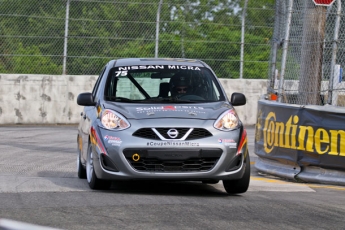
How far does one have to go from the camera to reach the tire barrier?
1101 centimetres

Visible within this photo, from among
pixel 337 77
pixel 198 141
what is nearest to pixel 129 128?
pixel 198 141

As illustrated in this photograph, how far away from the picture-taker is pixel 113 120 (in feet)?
29.7

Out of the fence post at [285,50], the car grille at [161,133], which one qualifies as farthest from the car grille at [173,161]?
the fence post at [285,50]

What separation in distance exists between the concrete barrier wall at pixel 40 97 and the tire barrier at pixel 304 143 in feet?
36.6

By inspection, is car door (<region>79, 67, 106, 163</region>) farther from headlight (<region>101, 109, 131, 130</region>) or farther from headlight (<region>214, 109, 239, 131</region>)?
headlight (<region>214, 109, 239, 131</region>)

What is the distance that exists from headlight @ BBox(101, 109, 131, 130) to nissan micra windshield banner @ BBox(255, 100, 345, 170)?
330cm

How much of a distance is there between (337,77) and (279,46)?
7.04 ft

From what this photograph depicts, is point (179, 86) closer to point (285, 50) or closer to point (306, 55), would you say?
point (285, 50)

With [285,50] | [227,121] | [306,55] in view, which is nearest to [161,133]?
[227,121]

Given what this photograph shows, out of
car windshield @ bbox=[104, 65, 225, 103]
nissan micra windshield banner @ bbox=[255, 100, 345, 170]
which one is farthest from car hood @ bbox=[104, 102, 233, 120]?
nissan micra windshield banner @ bbox=[255, 100, 345, 170]

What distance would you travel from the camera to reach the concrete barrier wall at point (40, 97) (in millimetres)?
22594

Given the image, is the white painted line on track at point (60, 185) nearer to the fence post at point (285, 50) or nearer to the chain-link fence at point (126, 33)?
the fence post at point (285, 50)

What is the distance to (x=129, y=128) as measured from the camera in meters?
8.84

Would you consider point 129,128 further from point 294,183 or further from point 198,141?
point 294,183
